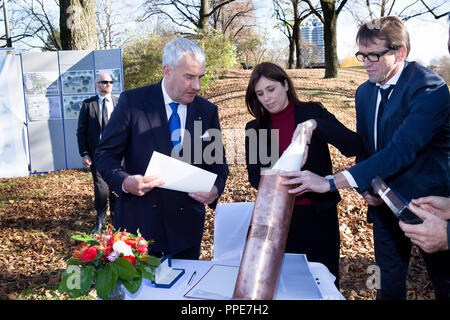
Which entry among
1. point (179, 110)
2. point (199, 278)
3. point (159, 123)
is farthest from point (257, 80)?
point (199, 278)

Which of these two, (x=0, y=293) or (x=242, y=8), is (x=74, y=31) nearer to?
(x=0, y=293)

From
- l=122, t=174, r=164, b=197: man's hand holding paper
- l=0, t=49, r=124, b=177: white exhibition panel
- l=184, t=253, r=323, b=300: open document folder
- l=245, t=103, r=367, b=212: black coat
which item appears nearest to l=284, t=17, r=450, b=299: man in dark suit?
l=245, t=103, r=367, b=212: black coat

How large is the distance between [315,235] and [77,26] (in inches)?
383

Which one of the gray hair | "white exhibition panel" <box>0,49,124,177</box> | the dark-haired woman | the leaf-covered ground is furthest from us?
"white exhibition panel" <box>0,49,124,177</box>

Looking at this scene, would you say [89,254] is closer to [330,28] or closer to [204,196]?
[204,196]

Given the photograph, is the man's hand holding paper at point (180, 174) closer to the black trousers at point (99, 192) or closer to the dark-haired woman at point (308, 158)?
the dark-haired woman at point (308, 158)

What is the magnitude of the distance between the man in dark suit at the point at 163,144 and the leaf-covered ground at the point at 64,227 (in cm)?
199

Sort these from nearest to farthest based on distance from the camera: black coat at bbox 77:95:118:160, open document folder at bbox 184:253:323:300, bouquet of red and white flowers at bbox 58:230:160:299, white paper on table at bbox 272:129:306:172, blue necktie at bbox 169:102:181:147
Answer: bouquet of red and white flowers at bbox 58:230:160:299, open document folder at bbox 184:253:323:300, white paper on table at bbox 272:129:306:172, blue necktie at bbox 169:102:181:147, black coat at bbox 77:95:118:160

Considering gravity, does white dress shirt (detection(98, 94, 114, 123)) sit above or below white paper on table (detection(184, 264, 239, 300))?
above

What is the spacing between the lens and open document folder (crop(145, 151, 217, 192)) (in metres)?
2.09

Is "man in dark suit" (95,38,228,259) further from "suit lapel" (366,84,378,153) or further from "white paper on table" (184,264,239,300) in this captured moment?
"suit lapel" (366,84,378,153)

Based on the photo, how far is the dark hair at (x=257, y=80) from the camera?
2748 mm

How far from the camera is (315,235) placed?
276 cm

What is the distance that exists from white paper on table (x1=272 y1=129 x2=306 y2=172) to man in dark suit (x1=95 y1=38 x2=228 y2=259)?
707mm
